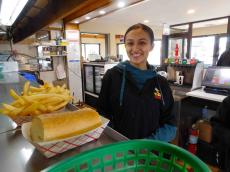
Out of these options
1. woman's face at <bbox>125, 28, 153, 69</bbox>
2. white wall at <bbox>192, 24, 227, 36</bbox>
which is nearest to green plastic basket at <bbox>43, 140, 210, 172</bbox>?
woman's face at <bbox>125, 28, 153, 69</bbox>

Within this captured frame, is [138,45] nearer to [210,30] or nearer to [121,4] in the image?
[121,4]

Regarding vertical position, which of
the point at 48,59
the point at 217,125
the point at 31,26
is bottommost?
the point at 217,125

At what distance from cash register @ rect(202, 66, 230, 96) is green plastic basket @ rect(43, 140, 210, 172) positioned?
2230mm

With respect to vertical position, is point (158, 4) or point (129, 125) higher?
point (158, 4)

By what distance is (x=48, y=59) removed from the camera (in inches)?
185

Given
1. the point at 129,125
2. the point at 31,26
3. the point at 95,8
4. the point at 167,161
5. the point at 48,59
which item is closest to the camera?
the point at 167,161

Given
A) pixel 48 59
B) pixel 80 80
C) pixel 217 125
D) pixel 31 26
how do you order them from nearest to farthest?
pixel 217 125 → pixel 31 26 → pixel 48 59 → pixel 80 80

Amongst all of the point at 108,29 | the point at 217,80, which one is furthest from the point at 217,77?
the point at 108,29

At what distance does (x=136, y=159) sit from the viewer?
0.50m

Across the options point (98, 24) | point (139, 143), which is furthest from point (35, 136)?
point (98, 24)

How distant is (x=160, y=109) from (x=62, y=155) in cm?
74

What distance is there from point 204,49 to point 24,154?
26.8 feet

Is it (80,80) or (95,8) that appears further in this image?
(80,80)

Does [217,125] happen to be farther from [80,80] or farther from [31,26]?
[80,80]
